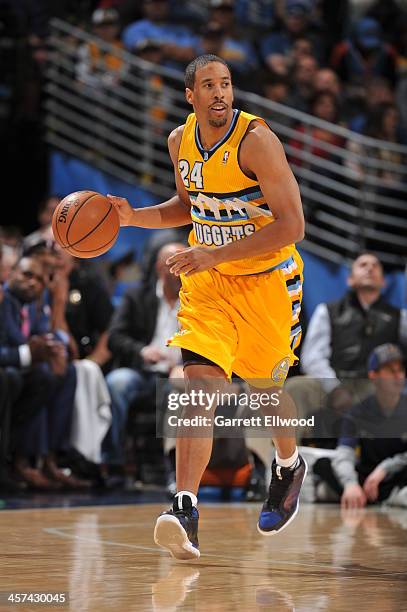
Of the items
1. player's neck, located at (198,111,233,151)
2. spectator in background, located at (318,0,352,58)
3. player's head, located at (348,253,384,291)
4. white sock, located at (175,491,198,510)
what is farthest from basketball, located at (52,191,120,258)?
spectator in background, located at (318,0,352,58)

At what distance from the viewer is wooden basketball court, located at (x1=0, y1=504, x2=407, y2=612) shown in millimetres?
3887

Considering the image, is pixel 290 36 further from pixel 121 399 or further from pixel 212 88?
pixel 212 88

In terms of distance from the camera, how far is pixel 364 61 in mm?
14273

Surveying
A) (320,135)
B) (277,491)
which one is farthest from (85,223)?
(320,135)

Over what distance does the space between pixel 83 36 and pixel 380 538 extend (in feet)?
26.3

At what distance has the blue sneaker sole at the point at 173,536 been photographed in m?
4.63

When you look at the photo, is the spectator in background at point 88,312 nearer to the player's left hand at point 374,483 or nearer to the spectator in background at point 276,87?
the player's left hand at point 374,483

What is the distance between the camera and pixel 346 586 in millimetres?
4223

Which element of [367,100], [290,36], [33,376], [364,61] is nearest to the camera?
[33,376]

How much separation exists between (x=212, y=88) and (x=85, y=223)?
2.66 feet

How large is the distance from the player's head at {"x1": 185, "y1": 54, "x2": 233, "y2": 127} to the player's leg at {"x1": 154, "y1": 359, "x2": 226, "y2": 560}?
1073mm

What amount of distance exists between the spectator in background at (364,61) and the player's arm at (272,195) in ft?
29.9

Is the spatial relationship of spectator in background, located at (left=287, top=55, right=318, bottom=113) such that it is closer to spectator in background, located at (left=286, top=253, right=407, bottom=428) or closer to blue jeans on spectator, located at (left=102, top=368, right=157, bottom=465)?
spectator in background, located at (left=286, top=253, right=407, bottom=428)

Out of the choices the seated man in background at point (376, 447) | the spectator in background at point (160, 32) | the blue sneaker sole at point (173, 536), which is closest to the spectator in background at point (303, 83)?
the spectator in background at point (160, 32)
